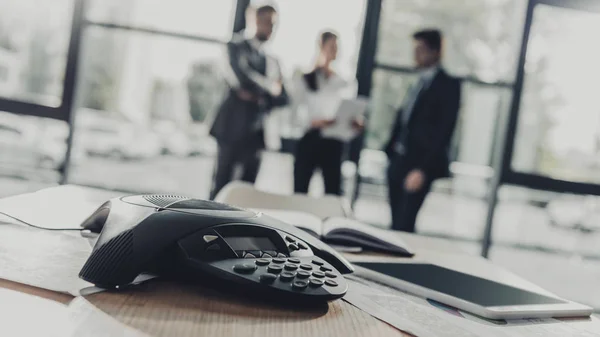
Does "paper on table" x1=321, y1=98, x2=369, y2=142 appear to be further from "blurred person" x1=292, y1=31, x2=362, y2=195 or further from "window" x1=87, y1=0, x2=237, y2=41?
"window" x1=87, y1=0, x2=237, y2=41

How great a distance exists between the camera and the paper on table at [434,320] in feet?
1.99

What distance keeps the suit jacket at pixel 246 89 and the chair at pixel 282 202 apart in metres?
1.49

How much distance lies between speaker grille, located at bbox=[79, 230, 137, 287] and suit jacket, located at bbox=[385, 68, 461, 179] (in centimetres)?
264

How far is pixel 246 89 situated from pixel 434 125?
1.07m

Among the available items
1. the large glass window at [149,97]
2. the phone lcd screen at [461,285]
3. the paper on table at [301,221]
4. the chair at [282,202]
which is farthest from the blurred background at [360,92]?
the phone lcd screen at [461,285]

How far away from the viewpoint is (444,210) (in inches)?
163

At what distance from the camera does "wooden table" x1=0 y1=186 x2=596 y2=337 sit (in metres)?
0.51

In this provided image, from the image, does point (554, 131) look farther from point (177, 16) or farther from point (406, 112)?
point (177, 16)

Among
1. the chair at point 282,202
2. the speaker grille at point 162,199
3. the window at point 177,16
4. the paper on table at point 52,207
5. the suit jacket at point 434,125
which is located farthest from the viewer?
the window at point 177,16

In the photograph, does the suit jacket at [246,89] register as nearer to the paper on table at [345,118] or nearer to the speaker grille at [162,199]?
the paper on table at [345,118]

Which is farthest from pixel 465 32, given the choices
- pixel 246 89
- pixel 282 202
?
pixel 282 202

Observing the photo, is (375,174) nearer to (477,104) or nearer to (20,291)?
(477,104)

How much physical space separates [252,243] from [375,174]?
3.38 m

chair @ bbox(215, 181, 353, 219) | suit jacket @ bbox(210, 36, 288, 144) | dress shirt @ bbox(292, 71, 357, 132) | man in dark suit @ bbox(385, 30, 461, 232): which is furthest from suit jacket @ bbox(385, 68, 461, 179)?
chair @ bbox(215, 181, 353, 219)
